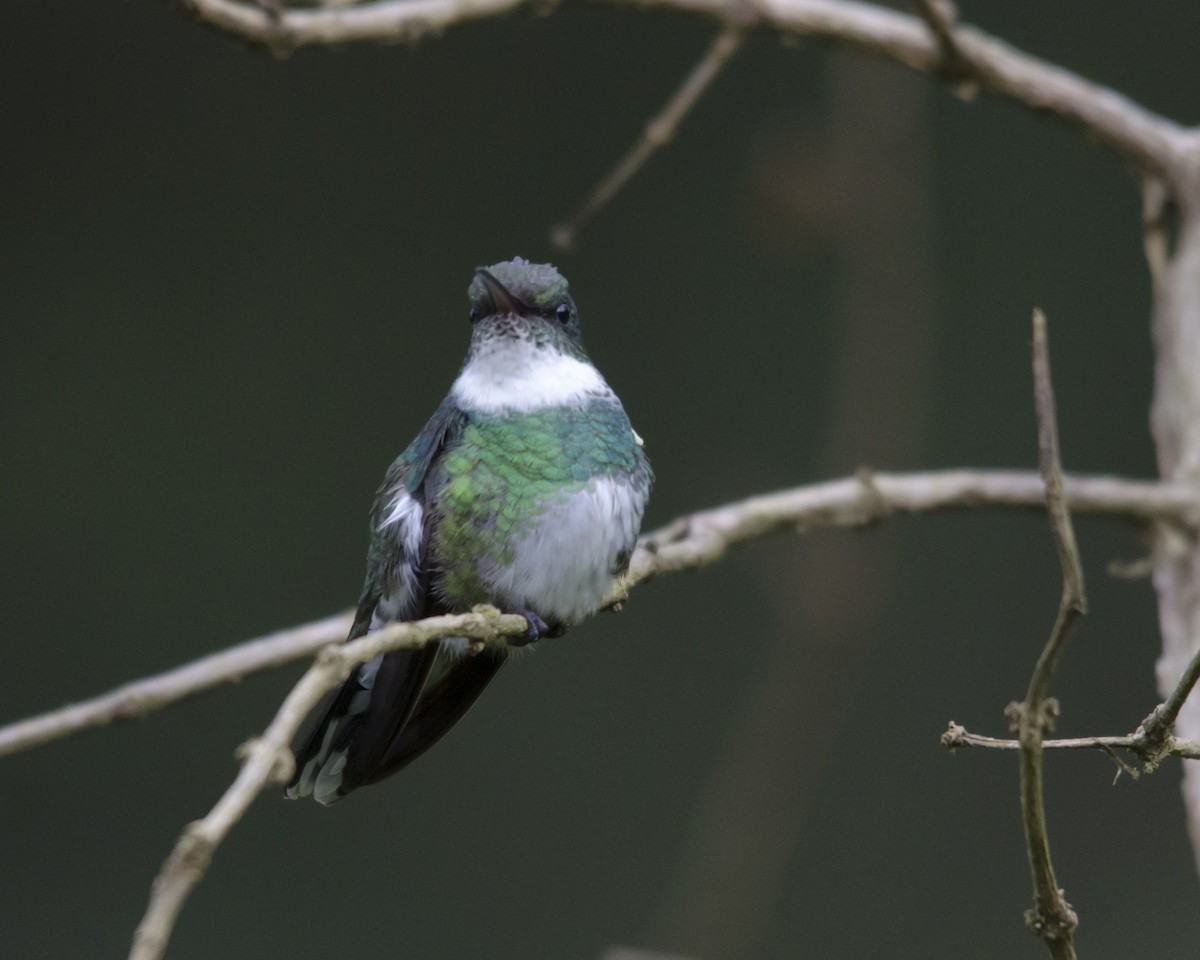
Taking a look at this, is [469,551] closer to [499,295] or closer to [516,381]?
[516,381]

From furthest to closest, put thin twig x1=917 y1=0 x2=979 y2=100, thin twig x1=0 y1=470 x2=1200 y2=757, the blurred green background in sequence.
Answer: the blurred green background
thin twig x1=917 y1=0 x2=979 y2=100
thin twig x1=0 y1=470 x2=1200 y2=757

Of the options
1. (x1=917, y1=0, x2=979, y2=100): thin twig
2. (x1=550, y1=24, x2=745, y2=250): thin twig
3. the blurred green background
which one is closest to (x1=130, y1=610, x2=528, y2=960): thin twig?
(x1=550, y1=24, x2=745, y2=250): thin twig

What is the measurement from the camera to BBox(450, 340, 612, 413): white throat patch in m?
1.93

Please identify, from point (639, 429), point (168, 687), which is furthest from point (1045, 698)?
point (639, 429)

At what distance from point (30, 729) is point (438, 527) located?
53 cm

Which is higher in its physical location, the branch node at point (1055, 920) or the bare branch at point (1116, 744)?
the bare branch at point (1116, 744)

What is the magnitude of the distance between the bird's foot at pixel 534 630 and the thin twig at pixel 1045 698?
2.48 feet

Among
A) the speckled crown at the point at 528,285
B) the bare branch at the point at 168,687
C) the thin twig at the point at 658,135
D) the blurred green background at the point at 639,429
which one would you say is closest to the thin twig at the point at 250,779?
the bare branch at the point at 168,687

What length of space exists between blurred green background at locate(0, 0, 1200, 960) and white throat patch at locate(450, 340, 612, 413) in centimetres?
162

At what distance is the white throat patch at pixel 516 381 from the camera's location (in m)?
1.93

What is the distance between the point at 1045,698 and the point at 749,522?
110cm

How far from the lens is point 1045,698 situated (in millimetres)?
995

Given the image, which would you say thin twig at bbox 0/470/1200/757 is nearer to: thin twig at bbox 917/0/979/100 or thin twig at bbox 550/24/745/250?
thin twig at bbox 550/24/745/250

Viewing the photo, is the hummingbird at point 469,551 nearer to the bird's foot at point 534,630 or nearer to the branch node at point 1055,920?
the bird's foot at point 534,630
